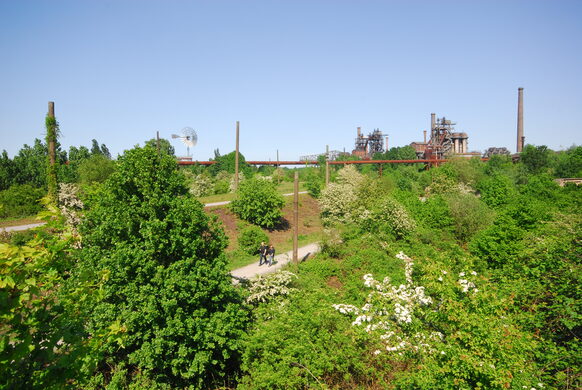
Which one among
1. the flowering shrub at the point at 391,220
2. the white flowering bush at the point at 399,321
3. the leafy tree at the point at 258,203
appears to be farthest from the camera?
the leafy tree at the point at 258,203

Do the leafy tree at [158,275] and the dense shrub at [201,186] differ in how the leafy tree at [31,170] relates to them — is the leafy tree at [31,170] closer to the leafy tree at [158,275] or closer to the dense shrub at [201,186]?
the dense shrub at [201,186]

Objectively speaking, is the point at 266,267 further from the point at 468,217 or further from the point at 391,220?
the point at 468,217

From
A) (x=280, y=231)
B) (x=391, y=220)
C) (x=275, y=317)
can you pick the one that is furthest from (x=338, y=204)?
(x=275, y=317)

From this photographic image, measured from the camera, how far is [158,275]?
8.73 metres

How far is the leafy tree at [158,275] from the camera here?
339 inches

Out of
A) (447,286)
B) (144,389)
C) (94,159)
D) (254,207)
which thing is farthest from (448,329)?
(94,159)

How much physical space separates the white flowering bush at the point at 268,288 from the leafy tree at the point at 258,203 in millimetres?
13120

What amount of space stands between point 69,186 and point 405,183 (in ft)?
116

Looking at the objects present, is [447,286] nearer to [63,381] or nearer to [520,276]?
[520,276]

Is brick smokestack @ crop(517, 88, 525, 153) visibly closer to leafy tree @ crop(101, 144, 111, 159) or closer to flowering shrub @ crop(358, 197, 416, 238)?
flowering shrub @ crop(358, 197, 416, 238)

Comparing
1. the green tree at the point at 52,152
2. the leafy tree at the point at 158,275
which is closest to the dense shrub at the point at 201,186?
the green tree at the point at 52,152

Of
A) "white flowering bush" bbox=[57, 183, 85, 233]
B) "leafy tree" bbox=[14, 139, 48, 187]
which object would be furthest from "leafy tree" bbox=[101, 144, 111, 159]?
"white flowering bush" bbox=[57, 183, 85, 233]

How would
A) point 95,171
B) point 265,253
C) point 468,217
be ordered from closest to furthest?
point 265,253 < point 468,217 < point 95,171

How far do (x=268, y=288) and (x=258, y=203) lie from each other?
46.2 feet
